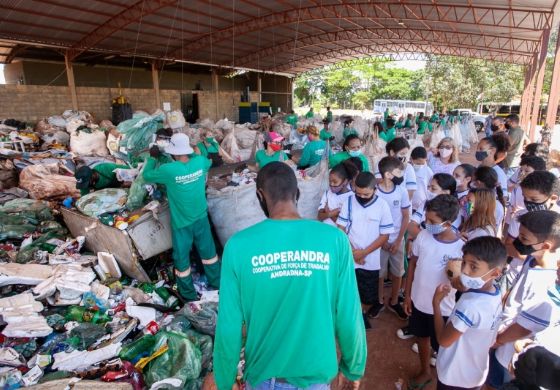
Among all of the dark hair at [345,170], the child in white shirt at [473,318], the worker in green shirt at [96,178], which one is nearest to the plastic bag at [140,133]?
the worker in green shirt at [96,178]

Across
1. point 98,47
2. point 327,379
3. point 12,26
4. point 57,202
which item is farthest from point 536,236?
point 98,47

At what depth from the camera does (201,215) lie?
3.48 m

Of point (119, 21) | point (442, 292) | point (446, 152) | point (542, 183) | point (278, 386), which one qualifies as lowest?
point (278, 386)

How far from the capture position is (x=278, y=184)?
51.3 inches

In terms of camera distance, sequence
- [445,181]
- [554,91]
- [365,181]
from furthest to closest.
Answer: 1. [554,91]
2. [445,181]
3. [365,181]

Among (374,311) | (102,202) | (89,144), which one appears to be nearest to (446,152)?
(374,311)

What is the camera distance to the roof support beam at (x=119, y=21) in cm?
1039

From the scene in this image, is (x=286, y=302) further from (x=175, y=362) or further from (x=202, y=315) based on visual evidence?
(x=202, y=315)

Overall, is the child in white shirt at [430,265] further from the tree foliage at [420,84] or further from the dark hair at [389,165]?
the tree foliage at [420,84]

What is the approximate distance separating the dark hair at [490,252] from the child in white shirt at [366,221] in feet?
3.35

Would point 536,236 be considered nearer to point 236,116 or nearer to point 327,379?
point 327,379

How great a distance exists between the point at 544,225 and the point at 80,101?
14.7m

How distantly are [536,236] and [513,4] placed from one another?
38.8 feet

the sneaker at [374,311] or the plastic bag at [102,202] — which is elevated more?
the plastic bag at [102,202]
